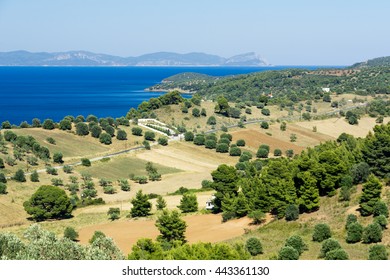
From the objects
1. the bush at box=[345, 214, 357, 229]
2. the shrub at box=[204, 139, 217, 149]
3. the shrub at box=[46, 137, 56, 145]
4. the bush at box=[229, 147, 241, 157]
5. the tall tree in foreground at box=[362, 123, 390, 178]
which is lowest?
the bush at box=[229, 147, 241, 157]

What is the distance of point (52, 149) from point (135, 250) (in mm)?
58707

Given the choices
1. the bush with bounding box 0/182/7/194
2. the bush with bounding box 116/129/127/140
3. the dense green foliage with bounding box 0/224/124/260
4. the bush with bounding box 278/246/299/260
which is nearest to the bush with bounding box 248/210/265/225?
the bush with bounding box 278/246/299/260

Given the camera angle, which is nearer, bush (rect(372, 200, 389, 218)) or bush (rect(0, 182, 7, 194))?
bush (rect(372, 200, 389, 218))

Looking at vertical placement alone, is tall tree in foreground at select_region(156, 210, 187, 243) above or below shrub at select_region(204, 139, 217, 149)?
above

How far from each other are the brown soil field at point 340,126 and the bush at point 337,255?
84.5m

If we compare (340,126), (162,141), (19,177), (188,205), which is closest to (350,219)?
(188,205)

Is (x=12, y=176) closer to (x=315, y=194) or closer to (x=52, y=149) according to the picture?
(x=52, y=149)

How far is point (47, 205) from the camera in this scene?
2036 inches

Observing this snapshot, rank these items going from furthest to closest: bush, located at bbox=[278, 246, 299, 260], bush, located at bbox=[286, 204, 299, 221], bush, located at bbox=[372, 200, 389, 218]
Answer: bush, located at bbox=[286, 204, 299, 221], bush, located at bbox=[372, 200, 389, 218], bush, located at bbox=[278, 246, 299, 260]

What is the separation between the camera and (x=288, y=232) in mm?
37812

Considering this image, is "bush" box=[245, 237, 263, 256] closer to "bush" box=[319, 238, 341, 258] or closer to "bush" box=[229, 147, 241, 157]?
"bush" box=[319, 238, 341, 258]

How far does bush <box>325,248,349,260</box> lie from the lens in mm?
25938

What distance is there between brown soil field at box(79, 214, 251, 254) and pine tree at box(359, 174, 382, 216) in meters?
9.38

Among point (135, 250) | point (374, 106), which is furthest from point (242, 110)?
point (135, 250)
